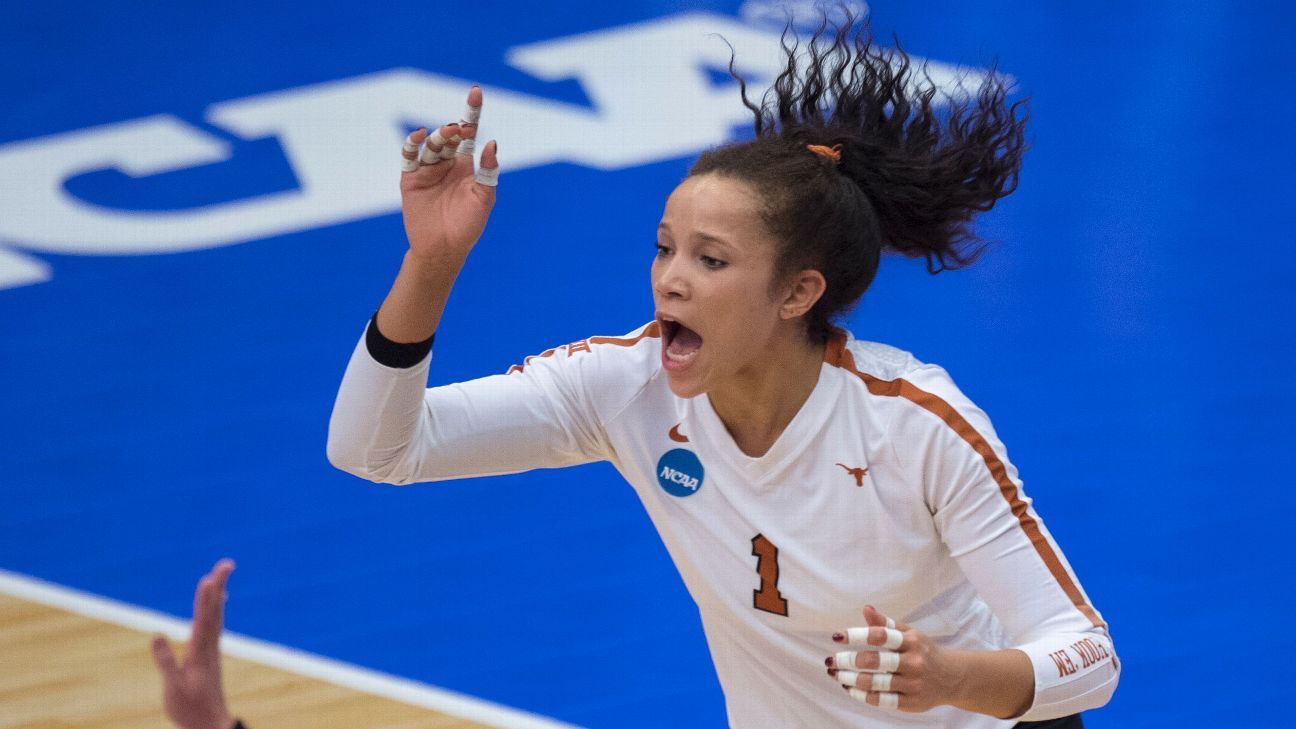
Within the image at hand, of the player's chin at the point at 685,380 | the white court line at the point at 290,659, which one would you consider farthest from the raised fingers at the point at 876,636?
the white court line at the point at 290,659

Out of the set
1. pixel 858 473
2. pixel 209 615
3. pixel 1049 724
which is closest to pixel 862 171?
pixel 858 473

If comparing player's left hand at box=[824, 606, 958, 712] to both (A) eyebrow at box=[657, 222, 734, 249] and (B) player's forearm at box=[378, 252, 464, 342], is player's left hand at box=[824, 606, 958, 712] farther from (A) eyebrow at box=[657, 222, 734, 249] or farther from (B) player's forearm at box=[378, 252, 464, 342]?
(B) player's forearm at box=[378, 252, 464, 342]

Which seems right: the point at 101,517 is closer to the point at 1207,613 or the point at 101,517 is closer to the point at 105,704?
the point at 105,704

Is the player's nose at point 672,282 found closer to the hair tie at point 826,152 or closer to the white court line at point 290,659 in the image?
the hair tie at point 826,152

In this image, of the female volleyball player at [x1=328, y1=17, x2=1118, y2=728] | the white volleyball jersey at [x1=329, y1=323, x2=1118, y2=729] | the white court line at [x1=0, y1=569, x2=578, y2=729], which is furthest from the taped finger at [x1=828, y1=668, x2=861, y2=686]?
the white court line at [x1=0, y1=569, x2=578, y2=729]

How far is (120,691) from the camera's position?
14.7 ft

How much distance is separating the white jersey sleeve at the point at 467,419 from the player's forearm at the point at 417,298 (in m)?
0.06

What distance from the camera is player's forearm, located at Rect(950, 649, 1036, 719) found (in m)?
2.49

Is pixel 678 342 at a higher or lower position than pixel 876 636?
higher

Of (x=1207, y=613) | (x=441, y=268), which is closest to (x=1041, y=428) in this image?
(x=1207, y=613)

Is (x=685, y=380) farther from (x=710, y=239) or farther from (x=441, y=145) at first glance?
(x=441, y=145)

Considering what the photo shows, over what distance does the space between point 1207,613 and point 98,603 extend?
9.85ft

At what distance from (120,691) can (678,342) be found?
2.29m

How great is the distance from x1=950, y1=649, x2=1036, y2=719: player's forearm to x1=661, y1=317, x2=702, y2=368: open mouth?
664 millimetres
